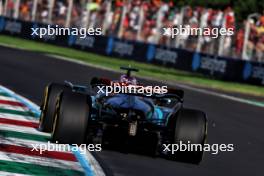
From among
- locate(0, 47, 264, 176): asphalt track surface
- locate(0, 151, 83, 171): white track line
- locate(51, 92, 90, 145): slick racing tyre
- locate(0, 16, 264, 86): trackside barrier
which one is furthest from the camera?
locate(0, 16, 264, 86): trackside barrier

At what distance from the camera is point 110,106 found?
9.89 meters

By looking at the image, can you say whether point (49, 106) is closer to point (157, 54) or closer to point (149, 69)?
point (149, 69)

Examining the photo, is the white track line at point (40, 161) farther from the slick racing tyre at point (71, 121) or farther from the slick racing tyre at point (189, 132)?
the slick racing tyre at point (189, 132)

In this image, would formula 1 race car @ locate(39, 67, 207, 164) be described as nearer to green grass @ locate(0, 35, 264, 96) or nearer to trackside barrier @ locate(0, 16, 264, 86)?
green grass @ locate(0, 35, 264, 96)

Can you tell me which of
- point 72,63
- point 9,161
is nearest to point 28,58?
point 72,63

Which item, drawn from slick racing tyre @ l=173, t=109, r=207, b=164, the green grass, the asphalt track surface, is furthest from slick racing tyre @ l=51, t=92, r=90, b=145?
the green grass

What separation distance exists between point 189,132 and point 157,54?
20.7 meters

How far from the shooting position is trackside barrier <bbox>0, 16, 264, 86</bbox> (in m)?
26.5

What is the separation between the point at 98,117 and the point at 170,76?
17.0m

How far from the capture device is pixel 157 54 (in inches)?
1185

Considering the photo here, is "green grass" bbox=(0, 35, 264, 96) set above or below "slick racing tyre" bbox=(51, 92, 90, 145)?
below

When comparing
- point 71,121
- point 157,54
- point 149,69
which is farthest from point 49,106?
point 157,54

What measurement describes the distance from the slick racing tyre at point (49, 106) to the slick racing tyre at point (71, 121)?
1166 mm

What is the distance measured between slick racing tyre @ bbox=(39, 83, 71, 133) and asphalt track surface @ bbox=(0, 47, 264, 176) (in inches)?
40.2
